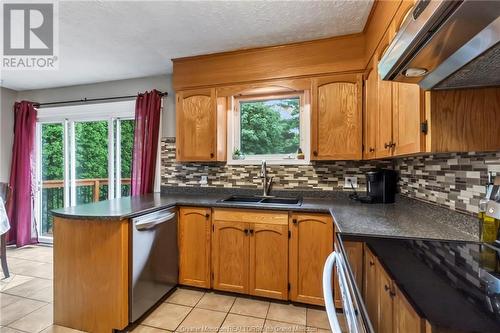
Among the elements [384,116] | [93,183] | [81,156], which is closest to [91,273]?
[93,183]

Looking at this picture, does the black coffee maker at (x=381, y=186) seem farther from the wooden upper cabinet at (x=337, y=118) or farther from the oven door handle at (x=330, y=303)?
the oven door handle at (x=330, y=303)

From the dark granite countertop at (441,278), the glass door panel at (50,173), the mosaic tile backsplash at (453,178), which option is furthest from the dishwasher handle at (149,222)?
the glass door panel at (50,173)

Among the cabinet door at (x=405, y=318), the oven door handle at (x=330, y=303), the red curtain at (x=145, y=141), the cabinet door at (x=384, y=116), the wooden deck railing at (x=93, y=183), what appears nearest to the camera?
the cabinet door at (x=405, y=318)

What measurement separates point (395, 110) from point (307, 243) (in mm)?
1164

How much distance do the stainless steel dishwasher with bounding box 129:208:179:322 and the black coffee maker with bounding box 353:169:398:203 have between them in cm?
174

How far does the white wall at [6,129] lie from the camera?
11.7 feet

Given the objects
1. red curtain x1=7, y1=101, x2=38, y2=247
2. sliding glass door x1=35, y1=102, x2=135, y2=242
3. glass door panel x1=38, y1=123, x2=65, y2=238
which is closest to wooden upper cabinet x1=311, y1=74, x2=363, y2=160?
sliding glass door x1=35, y1=102, x2=135, y2=242

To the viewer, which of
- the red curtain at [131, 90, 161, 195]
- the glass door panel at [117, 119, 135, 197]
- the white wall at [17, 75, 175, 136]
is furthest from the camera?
the glass door panel at [117, 119, 135, 197]

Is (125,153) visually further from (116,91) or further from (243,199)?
(243,199)

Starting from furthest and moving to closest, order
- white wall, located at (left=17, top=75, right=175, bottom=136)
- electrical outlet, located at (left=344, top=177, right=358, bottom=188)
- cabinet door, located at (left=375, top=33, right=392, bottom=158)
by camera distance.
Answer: white wall, located at (left=17, top=75, right=175, bottom=136), electrical outlet, located at (left=344, top=177, right=358, bottom=188), cabinet door, located at (left=375, top=33, right=392, bottom=158)

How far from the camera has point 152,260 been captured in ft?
6.43

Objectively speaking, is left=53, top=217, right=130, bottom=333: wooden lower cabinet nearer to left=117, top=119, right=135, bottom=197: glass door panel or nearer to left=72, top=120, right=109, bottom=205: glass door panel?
left=117, top=119, right=135, bottom=197: glass door panel

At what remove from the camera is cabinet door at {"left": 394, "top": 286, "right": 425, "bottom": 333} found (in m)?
0.52

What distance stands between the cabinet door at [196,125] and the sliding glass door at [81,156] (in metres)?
1.04
